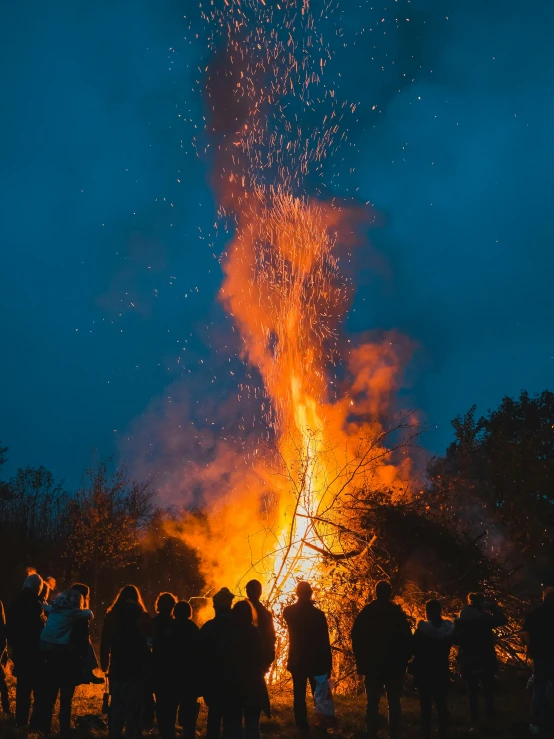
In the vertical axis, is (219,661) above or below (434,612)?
below

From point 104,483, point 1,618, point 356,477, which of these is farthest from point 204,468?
point 1,618

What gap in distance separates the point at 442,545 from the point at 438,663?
13.5ft

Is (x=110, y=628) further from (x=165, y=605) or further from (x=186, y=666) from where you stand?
(x=186, y=666)

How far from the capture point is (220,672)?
6.41 metres

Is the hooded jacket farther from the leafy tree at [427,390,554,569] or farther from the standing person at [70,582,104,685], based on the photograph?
the leafy tree at [427,390,554,569]

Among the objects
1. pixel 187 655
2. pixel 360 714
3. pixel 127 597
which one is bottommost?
pixel 360 714

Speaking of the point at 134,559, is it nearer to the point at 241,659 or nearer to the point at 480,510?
the point at 480,510

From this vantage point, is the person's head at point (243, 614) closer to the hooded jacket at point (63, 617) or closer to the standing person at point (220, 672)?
the standing person at point (220, 672)

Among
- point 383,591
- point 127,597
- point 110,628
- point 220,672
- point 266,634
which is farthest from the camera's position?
point 383,591

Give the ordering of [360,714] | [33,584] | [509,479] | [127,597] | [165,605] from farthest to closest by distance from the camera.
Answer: [509,479]
[360,714]
[33,584]
[165,605]
[127,597]

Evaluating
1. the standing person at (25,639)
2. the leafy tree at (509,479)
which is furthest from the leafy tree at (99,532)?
the standing person at (25,639)

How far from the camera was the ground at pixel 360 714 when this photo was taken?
8.53m

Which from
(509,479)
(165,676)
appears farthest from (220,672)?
(509,479)

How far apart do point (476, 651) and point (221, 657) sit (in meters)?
4.44
